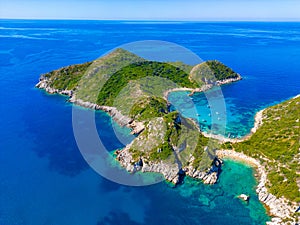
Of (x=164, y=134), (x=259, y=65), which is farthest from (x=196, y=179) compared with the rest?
(x=259, y=65)

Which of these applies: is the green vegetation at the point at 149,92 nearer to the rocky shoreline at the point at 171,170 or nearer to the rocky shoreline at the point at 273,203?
the rocky shoreline at the point at 171,170

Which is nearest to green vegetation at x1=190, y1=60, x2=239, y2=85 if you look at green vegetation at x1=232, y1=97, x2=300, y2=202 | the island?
the island

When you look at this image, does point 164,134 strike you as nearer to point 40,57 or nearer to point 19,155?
point 19,155

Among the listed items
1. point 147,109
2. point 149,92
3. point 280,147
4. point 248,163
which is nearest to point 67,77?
point 149,92

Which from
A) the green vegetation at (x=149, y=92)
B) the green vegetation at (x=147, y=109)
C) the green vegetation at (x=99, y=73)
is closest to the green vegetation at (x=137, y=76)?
the green vegetation at (x=149, y=92)

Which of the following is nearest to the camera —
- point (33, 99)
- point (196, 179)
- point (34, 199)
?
point (34, 199)

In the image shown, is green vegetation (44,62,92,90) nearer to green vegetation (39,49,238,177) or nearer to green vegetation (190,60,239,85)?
green vegetation (39,49,238,177)

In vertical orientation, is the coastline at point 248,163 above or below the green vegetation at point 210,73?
below
